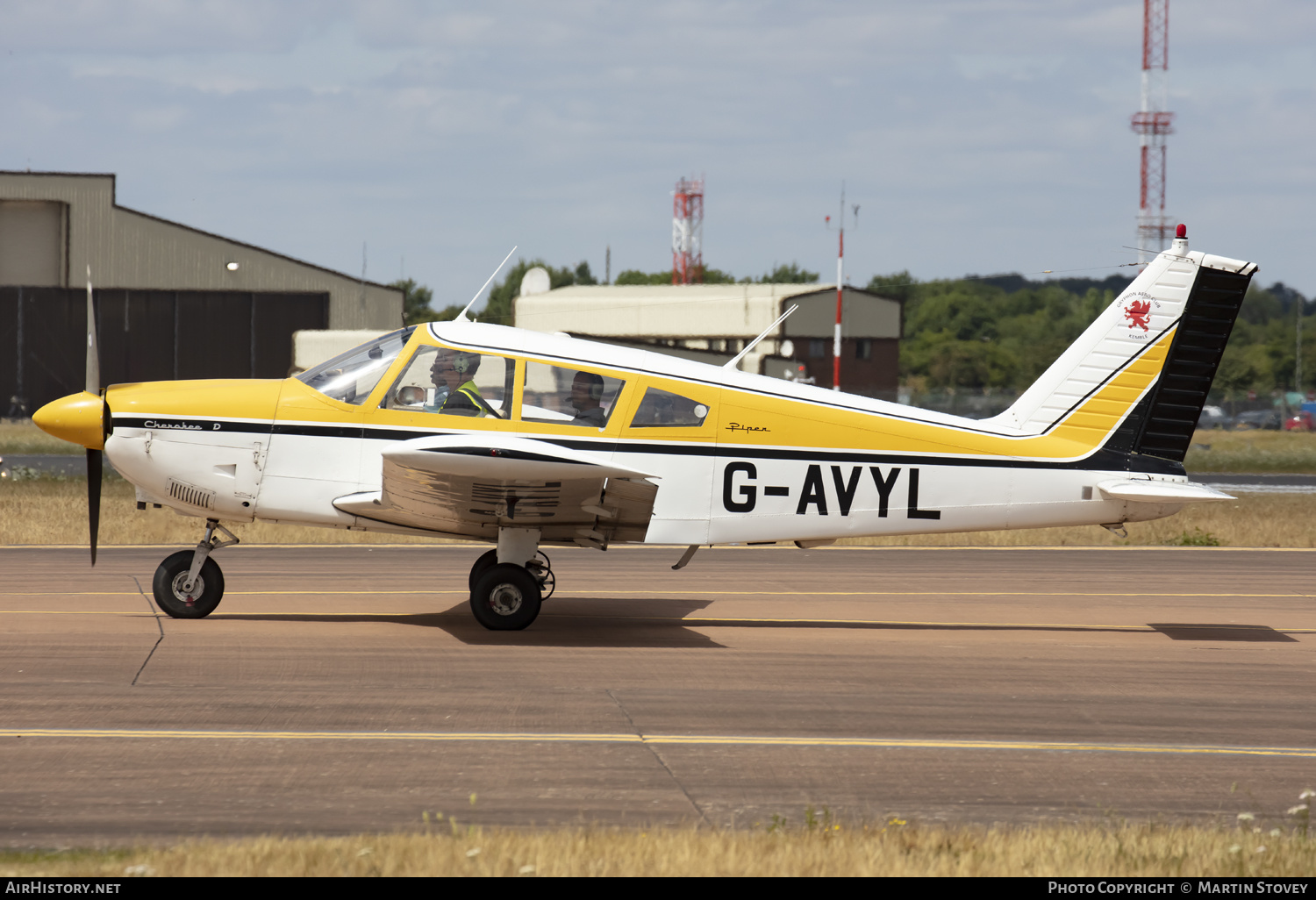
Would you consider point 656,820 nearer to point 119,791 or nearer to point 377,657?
point 119,791

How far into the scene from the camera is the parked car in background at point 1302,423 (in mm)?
63703

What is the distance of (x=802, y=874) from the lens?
5.01m

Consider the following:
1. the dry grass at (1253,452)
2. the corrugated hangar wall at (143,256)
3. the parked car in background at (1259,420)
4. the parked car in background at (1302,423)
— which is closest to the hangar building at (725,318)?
the corrugated hangar wall at (143,256)

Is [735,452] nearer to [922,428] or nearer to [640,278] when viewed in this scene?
[922,428]

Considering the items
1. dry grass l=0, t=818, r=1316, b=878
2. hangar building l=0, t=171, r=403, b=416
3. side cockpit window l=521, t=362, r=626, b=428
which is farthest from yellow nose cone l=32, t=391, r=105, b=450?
hangar building l=0, t=171, r=403, b=416

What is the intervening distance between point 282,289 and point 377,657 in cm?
4503

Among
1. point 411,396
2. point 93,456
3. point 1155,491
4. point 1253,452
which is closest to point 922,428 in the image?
point 1155,491

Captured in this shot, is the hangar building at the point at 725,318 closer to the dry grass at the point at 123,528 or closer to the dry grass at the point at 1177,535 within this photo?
the dry grass at the point at 1177,535

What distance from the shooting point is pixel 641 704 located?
8.49m

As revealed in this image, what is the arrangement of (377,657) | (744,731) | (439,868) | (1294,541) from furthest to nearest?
(1294,541) < (377,657) < (744,731) < (439,868)

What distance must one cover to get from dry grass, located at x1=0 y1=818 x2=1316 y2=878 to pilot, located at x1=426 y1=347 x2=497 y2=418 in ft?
17.6

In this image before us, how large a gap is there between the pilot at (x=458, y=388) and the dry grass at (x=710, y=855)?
5365mm

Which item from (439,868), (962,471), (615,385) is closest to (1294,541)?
(962,471)

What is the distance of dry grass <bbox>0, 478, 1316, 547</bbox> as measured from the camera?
17.5m
